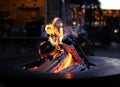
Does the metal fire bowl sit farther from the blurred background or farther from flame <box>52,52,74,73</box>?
the blurred background

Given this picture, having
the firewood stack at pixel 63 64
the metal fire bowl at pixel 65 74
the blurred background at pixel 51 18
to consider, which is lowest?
the blurred background at pixel 51 18

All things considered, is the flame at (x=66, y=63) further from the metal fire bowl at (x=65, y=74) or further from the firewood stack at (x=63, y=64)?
the metal fire bowl at (x=65, y=74)

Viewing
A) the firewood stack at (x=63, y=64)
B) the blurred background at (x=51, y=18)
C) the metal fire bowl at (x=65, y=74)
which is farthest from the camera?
the blurred background at (x=51, y=18)

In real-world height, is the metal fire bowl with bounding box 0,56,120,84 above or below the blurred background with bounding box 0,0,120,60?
above

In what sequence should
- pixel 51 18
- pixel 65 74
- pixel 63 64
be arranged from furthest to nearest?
pixel 51 18
pixel 63 64
pixel 65 74

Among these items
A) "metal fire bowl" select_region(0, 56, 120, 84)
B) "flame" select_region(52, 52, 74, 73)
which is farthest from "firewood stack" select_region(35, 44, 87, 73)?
"metal fire bowl" select_region(0, 56, 120, 84)

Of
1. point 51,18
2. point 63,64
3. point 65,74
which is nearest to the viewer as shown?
point 65,74

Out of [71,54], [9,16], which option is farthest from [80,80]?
[9,16]

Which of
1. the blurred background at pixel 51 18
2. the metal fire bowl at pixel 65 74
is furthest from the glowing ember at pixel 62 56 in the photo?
the blurred background at pixel 51 18

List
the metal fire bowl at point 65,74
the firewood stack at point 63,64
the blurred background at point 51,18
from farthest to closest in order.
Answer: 1. the blurred background at point 51,18
2. the firewood stack at point 63,64
3. the metal fire bowl at point 65,74

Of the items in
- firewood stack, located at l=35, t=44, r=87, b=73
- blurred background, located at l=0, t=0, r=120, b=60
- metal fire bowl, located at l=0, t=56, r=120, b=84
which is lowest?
blurred background, located at l=0, t=0, r=120, b=60

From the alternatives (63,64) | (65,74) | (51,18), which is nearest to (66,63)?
(63,64)

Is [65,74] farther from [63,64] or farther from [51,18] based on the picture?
[51,18]

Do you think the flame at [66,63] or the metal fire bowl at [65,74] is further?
the flame at [66,63]
